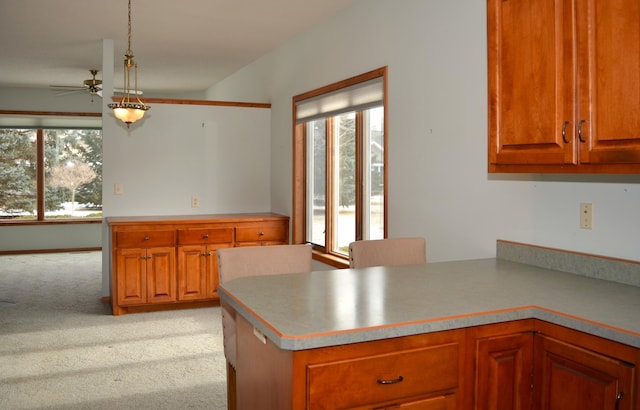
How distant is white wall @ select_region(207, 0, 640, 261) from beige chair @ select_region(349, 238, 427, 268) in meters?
0.36

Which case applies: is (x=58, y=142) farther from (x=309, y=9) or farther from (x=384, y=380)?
(x=384, y=380)

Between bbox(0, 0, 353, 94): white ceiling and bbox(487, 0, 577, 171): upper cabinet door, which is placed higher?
bbox(0, 0, 353, 94): white ceiling

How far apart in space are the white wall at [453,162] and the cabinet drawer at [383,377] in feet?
3.42

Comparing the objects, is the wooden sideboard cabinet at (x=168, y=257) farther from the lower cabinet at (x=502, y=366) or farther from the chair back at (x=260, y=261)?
the lower cabinet at (x=502, y=366)

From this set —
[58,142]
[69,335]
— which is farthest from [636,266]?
Answer: [58,142]

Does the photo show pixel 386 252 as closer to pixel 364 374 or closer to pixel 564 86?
pixel 564 86

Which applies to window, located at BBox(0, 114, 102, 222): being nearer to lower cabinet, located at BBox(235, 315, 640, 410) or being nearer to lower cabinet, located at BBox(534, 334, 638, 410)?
lower cabinet, located at BBox(235, 315, 640, 410)

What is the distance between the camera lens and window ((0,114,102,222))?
9328mm

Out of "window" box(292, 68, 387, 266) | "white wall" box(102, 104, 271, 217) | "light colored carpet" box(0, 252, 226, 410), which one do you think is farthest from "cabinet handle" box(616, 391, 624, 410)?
"white wall" box(102, 104, 271, 217)

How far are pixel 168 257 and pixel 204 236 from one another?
0.37 m

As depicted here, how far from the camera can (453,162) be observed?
10.9 feet

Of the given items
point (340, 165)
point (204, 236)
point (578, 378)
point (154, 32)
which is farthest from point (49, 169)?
point (578, 378)

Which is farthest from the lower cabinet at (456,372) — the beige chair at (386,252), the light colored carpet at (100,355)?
the light colored carpet at (100,355)

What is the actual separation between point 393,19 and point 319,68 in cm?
127
